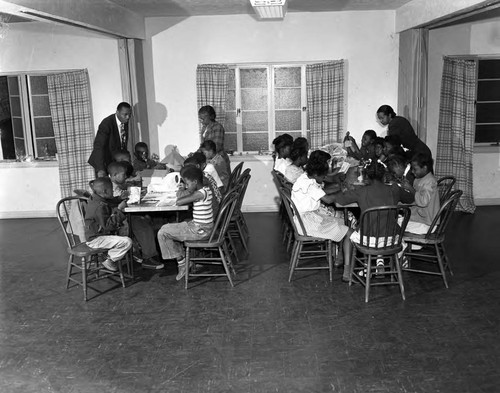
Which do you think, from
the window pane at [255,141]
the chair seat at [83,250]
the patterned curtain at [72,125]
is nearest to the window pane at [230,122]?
the window pane at [255,141]

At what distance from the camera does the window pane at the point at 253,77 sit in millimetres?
7977

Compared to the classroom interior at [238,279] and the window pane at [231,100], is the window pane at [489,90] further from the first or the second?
the window pane at [231,100]

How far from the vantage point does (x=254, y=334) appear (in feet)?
13.5

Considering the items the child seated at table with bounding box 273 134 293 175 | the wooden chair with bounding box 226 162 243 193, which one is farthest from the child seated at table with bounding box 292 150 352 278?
the wooden chair with bounding box 226 162 243 193

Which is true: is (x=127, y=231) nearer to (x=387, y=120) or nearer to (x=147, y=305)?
(x=147, y=305)

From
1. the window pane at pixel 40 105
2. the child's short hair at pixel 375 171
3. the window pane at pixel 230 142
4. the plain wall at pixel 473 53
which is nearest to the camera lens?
the child's short hair at pixel 375 171

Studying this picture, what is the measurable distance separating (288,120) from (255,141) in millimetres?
553

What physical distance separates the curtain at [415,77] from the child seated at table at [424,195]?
246 cm

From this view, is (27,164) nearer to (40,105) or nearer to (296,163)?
(40,105)

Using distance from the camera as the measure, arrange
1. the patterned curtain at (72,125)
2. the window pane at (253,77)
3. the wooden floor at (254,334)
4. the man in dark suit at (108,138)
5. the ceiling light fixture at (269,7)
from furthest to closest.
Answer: the window pane at (253,77) < the patterned curtain at (72,125) < the man in dark suit at (108,138) < the ceiling light fixture at (269,7) < the wooden floor at (254,334)

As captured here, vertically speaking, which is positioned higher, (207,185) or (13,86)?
(13,86)

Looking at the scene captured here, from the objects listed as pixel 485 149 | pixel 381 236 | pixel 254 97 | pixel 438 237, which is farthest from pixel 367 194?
pixel 485 149

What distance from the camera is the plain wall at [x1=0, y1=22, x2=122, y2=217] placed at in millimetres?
7828

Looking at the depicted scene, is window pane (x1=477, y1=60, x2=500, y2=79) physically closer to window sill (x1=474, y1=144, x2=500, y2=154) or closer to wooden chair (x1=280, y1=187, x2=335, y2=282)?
window sill (x1=474, y1=144, x2=500, y2=154)
